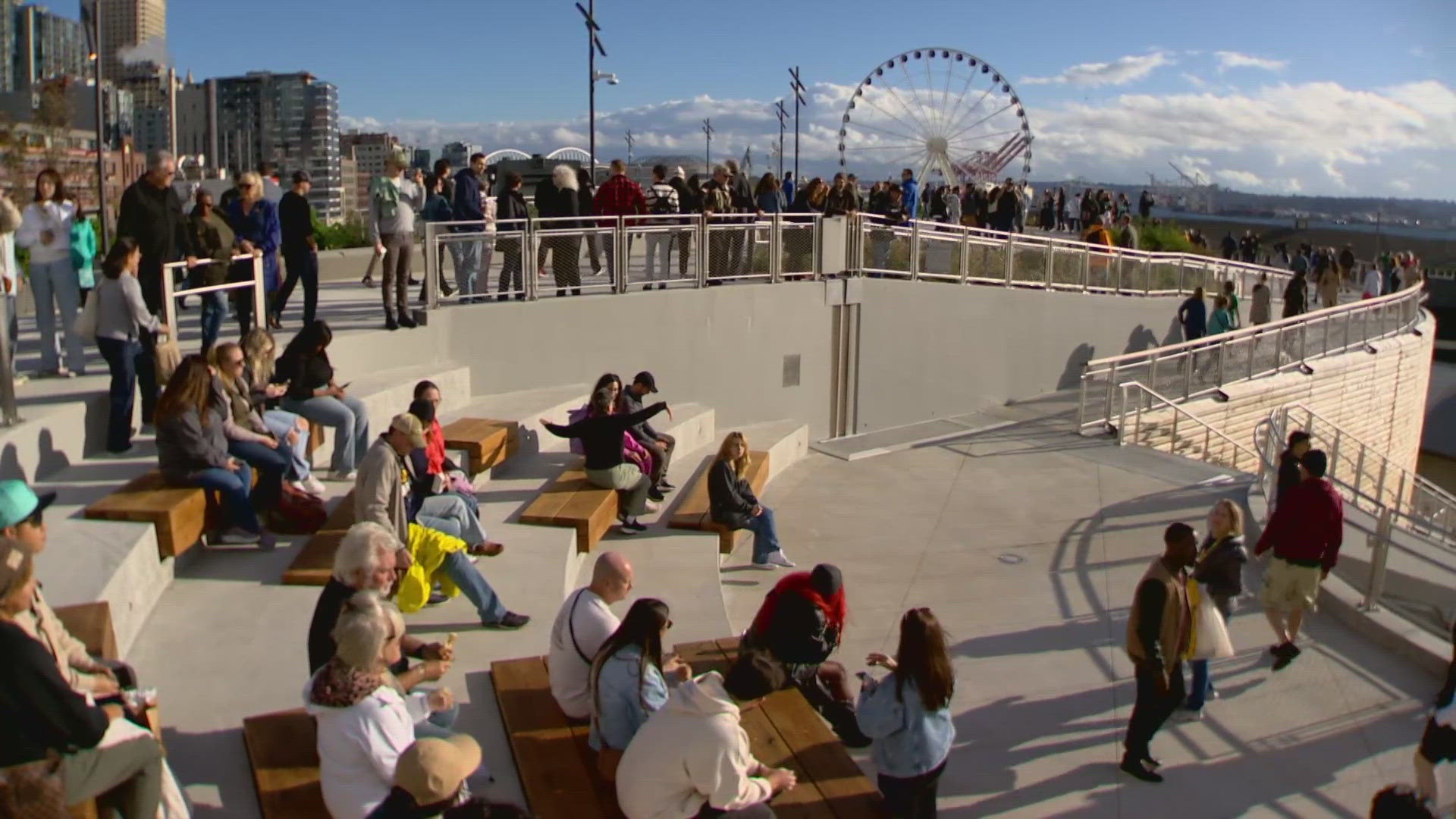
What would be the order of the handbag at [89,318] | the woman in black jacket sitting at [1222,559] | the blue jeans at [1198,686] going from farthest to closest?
the handbag at [89,318] → the woman in black jacket sitting at [1222,559] → the blue jeans at [1198,686]

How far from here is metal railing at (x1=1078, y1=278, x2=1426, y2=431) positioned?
1570 cm

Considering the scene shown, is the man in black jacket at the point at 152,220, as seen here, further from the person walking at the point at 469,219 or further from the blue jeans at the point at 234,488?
the person walking at the point at 469,219

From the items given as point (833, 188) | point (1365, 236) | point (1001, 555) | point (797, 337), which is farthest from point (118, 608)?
point (1365, 236)

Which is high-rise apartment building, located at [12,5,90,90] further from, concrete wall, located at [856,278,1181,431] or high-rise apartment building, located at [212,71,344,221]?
concrete wall, located at [856,278,1181,431]

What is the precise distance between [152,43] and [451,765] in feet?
91.3

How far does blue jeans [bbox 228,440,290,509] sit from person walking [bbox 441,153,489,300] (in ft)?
18.6

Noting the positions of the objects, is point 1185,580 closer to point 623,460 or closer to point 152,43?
point 623,460

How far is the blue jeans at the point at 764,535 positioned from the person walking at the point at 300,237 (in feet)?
15.7

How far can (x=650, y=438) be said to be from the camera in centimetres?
1074

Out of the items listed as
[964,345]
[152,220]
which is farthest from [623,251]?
[964,345]

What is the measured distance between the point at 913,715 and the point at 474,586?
2655mm

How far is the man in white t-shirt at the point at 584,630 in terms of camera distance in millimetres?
5246

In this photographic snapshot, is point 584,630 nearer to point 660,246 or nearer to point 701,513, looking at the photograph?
point 701,513

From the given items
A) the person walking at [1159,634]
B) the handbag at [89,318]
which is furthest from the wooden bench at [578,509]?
the person walking at [1159,634]
